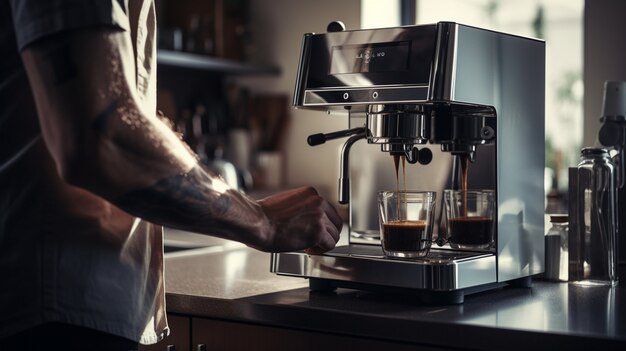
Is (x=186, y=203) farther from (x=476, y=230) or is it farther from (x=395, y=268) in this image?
(x=476, y=230)

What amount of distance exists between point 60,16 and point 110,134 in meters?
Answer: 0.13

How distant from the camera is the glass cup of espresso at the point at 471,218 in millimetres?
1326

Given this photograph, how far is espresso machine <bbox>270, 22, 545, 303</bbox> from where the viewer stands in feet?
3.96

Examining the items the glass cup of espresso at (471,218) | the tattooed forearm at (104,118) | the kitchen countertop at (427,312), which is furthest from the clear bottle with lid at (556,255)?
the tattooed forearm at (104,118)

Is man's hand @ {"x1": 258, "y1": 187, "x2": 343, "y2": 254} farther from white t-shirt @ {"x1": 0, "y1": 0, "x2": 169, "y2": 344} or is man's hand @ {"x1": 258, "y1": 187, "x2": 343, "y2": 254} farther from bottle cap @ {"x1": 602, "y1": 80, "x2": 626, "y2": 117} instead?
bottle cap @ {"x1": 602, "y1": 80, "x2": 626, "y2": 117}

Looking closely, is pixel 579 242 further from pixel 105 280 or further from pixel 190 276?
pixel 105 280

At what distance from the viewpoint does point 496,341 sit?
1029 mm

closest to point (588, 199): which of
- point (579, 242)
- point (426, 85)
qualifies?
point (579, 242)

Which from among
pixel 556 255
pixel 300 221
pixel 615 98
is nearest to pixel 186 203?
pixel 300 221

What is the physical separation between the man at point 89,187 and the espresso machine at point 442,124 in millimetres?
235

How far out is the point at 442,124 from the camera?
1346mm

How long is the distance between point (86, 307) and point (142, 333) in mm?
90

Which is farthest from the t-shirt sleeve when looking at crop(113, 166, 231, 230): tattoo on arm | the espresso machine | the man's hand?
the espresso machine

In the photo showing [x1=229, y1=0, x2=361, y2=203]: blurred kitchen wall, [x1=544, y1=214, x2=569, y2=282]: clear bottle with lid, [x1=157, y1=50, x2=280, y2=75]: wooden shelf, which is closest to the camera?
[x1=544, y1=214, x2=569, y2=282]: clear bottle with lid
